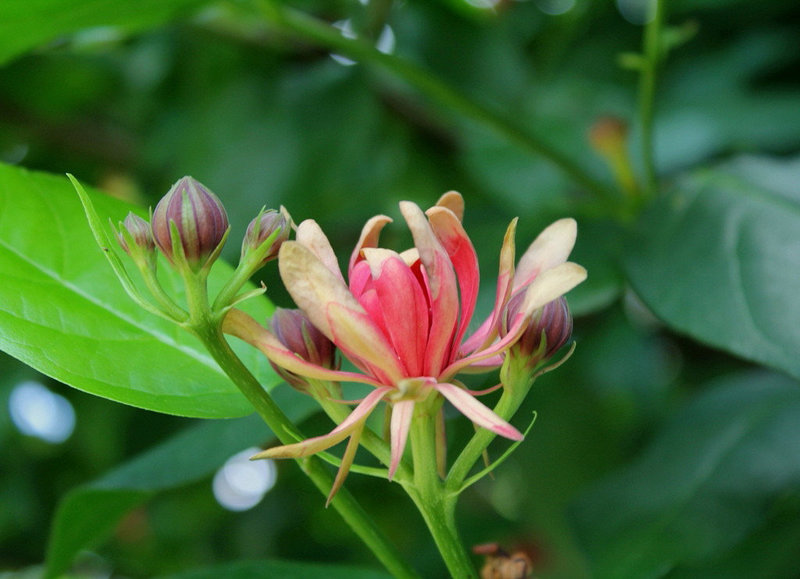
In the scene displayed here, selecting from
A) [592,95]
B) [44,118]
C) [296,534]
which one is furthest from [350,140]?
[296,534]

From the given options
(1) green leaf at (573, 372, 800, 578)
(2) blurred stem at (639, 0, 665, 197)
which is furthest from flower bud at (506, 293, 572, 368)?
(2) blurred stem at (639, 0, 665, 197)

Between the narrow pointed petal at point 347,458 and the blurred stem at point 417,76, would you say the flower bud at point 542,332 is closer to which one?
the narrow pointed petal at point 347,458

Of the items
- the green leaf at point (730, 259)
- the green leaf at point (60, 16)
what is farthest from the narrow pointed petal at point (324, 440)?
the green leaf at point (60, 16)

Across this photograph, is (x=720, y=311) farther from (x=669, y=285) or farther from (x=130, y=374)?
(x=130, y=374)

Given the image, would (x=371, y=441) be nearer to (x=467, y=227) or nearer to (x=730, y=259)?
(x=730, y=259)

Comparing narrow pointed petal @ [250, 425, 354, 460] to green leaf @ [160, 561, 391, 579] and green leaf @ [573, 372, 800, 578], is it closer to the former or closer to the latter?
green leaf @ [160, 561, 391, 579]

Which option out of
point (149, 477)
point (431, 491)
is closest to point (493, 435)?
point (431, 491)
